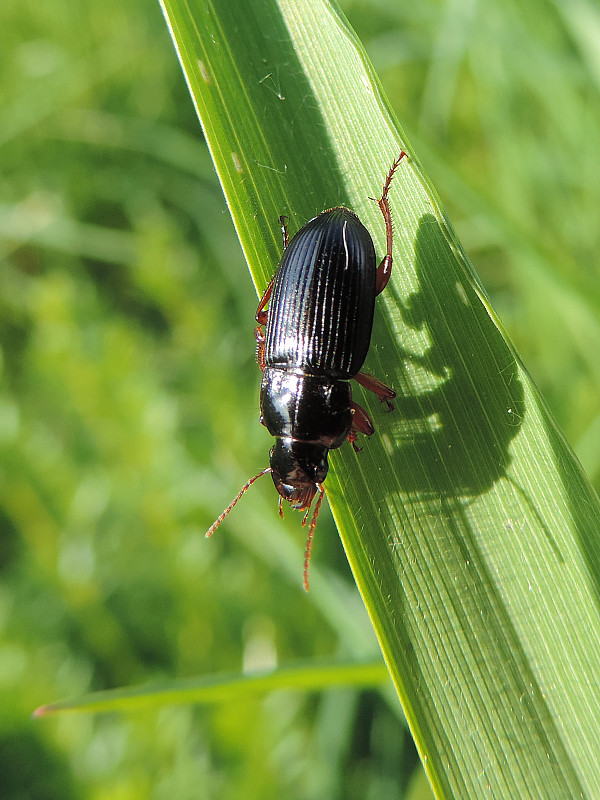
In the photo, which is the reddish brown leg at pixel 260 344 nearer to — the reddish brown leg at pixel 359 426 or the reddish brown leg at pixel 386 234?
the reddish brown leg at pixel 359 426

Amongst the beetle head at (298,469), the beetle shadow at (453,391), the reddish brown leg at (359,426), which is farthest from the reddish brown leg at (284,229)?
the beetle head at (298,469)

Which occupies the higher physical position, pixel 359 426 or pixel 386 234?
pixel 386 234

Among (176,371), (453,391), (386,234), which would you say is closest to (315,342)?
(386,234)

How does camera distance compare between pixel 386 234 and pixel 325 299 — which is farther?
pixel 325 299

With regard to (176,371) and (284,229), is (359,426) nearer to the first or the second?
(284,229)

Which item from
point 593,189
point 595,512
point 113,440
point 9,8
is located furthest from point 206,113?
point 9,8

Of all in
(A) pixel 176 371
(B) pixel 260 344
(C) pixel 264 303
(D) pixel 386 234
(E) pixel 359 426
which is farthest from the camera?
(A) pixel 176 371
